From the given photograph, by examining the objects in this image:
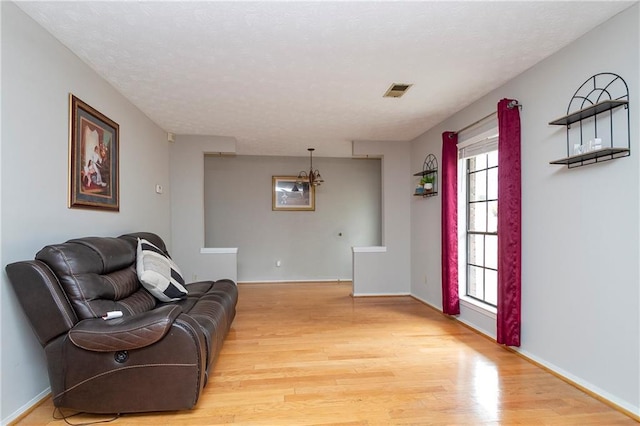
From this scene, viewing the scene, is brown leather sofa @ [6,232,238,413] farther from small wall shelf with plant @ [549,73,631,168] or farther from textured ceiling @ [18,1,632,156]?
small wall shelf with plant @ [549,73,631,168]

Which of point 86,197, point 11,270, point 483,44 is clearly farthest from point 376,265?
point 11,270

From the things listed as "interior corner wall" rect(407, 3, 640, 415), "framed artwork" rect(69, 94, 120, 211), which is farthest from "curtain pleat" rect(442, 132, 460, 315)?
"framed artwork" rect(69, 94, 120, 211)

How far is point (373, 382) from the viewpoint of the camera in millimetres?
2498

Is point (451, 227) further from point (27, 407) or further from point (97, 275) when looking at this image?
point (27, 407)

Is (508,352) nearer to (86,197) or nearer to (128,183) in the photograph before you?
(86,197)

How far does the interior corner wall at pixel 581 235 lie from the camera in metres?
2.06

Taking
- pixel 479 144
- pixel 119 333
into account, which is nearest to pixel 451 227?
pixel 479 144

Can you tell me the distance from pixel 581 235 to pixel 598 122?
0.79 metres

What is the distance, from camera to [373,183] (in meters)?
7.05

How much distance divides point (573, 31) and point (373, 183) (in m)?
4.82

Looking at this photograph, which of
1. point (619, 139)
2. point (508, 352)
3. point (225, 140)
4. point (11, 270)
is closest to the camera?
point (11, 270)

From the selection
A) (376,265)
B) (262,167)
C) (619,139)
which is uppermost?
(262,167)

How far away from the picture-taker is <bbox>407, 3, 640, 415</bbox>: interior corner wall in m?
2.06

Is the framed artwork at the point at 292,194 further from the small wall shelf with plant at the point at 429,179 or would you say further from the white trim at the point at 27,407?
the white trim at the point at 27,407
